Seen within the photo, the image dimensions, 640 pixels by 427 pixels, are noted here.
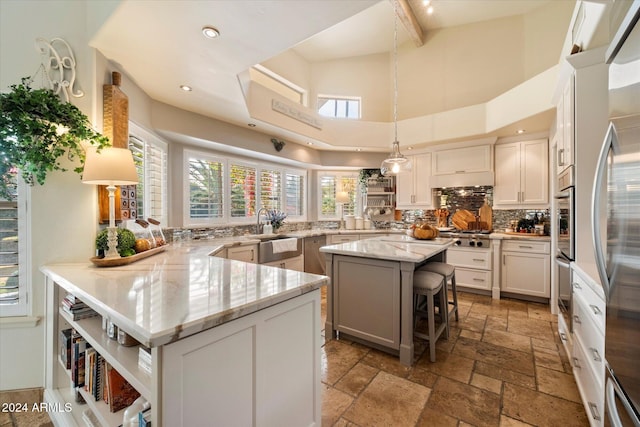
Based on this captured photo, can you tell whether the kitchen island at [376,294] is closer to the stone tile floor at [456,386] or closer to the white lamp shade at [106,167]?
the stone tile floor at [456,386]

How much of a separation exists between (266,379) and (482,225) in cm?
448

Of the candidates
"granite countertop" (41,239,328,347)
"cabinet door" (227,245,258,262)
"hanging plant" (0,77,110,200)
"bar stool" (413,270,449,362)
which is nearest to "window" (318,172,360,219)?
"cabinet door" (227,245,258,262)

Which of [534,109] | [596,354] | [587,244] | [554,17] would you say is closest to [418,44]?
[554,17]

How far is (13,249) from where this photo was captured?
182cm

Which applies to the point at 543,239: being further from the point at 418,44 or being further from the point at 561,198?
the point at 418,44

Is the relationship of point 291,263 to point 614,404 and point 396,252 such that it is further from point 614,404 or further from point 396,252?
point 614,404

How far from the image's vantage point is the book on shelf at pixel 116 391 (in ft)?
4.12

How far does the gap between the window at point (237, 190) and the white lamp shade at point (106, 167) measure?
6.18 ft

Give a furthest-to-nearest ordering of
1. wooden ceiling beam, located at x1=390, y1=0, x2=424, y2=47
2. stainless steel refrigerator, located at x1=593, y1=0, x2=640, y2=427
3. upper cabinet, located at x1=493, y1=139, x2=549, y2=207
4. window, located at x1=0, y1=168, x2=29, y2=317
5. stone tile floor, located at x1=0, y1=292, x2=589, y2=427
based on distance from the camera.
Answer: wooden ceiling beam, located at x1=390, y1=0, x2=424, y2=47 → upper cabinet, located at x1=493, y1=139, x2=549, y2=207 → window, located at x1=0, y1=168, x2=29, y2=317 → stone tile floor, located at x1=0, y1=292, x2=589, y2=427 → stainless steel refrigerator, located at x1=593, y1=0, x2=640, y2=427

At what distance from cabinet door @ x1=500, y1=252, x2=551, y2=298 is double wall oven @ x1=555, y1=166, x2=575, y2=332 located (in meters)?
1.36

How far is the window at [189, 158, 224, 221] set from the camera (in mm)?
3674

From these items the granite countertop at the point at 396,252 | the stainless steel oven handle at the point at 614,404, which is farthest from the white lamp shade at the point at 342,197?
the stainless steel oven handle at the point at 614,404

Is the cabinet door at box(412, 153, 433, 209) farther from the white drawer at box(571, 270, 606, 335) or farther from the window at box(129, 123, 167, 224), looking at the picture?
the window at box(129, 123, 167, 224)

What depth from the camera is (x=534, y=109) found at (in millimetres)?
3176
